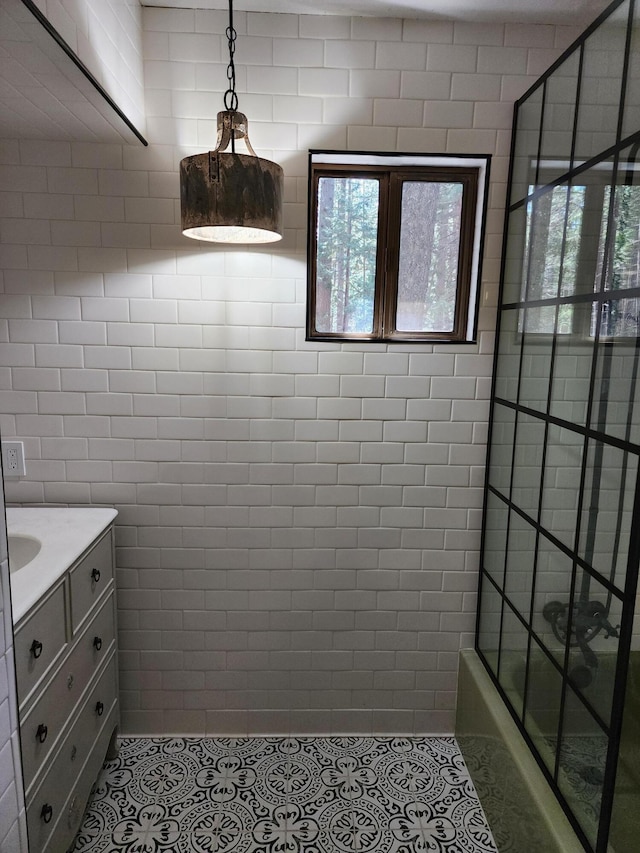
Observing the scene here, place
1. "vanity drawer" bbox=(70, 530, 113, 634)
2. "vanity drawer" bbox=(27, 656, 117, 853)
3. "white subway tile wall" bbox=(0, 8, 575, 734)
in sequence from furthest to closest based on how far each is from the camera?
1. "white subway tile wall" bbox=(0, 8, 575, 734)
2. "vanity drawer" bbox=(70, 530, 113, 634)
3. "vanity drawer" bbox=(27, 656, 117, 853)

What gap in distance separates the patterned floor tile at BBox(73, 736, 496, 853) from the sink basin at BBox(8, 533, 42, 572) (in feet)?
3.22

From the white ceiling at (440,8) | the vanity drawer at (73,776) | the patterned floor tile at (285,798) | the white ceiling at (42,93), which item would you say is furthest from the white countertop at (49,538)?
the white ceiling at (440,8)

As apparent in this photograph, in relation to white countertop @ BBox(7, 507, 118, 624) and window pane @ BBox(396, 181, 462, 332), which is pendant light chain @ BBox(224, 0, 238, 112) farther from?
white countertop @ BBox(7, 507, 118, 624)

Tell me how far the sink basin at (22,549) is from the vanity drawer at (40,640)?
25 centimetres

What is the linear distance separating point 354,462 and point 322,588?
0.57 meters

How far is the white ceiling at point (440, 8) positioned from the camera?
6.25ft

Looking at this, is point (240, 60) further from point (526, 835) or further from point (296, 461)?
point (526, 835)

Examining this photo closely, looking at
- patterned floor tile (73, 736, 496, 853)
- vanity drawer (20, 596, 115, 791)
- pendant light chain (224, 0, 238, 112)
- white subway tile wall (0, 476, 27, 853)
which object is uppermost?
pendant light chain (224, 0, 238, 112)

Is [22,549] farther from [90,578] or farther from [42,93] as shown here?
[42,93]

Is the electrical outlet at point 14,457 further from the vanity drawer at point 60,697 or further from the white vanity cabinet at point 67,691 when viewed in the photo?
the vanity drawer at point 60,697

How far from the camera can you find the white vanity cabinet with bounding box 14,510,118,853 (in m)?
1.48

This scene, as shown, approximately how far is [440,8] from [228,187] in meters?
1.14

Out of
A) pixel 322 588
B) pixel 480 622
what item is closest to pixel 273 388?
pixel 322 588

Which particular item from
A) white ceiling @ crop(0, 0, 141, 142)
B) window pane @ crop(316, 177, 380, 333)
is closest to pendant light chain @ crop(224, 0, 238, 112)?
white ceiling @ crop(0, 0, 141, 142)
